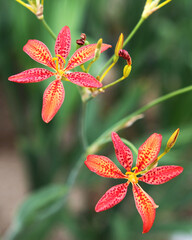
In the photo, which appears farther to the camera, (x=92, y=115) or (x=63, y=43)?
(x=92, y=115)

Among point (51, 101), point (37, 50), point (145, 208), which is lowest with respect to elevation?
point (145, 208)

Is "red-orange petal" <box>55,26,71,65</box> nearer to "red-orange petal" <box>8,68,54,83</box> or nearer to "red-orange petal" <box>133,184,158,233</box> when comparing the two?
"red-orange petal" <box>8,68,54,83</box>

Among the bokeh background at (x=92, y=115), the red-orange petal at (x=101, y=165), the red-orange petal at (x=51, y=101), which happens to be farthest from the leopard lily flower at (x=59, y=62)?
the bokeh background at (x=92, y=115)

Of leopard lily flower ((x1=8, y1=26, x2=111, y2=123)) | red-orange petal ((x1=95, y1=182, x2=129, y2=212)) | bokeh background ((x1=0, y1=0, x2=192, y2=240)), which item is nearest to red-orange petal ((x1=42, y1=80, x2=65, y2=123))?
leopard lily flower ((x1=8, y1=26, x2=111, y2=123))

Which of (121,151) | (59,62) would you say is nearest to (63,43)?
(59,62)

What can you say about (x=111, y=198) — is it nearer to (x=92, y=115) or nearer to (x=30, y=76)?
(x=30, y=76)
